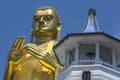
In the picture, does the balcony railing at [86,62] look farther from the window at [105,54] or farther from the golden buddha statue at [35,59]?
the golden buddha statue at [35,59]

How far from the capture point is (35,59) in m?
29.1

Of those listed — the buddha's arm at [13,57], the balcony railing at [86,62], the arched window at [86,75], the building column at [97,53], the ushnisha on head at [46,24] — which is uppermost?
the ushnisha on head at [46,24]

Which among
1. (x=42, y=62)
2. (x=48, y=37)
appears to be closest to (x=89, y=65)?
(x=42, y=62)

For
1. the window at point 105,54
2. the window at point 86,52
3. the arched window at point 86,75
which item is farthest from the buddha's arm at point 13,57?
the arched window at point 86,75

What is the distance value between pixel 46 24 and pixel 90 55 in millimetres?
11646

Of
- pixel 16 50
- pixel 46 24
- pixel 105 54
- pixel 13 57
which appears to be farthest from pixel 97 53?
pixel 46 24

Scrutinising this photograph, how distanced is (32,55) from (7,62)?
1.53 metres

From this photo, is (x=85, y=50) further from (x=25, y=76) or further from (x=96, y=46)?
(x=25, y=76)

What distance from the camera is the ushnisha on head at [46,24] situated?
3064cm

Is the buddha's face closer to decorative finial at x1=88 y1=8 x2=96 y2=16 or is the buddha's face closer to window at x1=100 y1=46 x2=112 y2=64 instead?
decorative finial at x1=88 y1=8 x2=96 y2=16

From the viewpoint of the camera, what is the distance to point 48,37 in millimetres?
30812

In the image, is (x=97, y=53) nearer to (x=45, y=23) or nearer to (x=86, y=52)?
(x=86, y=52)

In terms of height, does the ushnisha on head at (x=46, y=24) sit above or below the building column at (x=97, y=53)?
above

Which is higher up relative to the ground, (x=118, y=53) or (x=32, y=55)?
(x=32, y=55)
